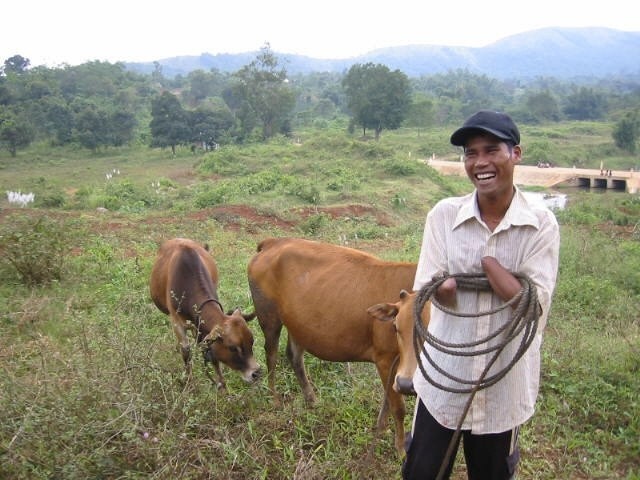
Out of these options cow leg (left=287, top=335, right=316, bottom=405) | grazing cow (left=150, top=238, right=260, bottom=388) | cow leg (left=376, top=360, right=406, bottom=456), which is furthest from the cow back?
grazing cow (left=150, top=238, right=260, bottom=388)

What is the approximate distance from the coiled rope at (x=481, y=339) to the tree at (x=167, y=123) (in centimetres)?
4019

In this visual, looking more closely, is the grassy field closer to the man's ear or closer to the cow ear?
the cow ear

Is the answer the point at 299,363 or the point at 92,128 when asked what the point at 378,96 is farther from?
the point at 299,363

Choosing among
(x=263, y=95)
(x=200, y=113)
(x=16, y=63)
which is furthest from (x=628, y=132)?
(x=16, y=63)

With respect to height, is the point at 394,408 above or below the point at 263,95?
below

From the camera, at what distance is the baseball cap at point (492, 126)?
2.05 metres

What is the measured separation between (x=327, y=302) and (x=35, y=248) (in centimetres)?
503

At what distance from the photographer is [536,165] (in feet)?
131

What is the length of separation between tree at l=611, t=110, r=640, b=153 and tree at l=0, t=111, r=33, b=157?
44830 millimetres

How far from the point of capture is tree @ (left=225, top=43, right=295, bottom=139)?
46.3 meters

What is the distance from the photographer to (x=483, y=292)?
2.15 meters

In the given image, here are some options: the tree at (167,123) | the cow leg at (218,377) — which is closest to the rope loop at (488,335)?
the cow leg at (218,377)

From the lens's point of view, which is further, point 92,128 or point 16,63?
point 16,63

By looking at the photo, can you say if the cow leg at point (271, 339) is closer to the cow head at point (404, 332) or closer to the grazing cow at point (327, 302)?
the grazing cow at point (327, 302)
